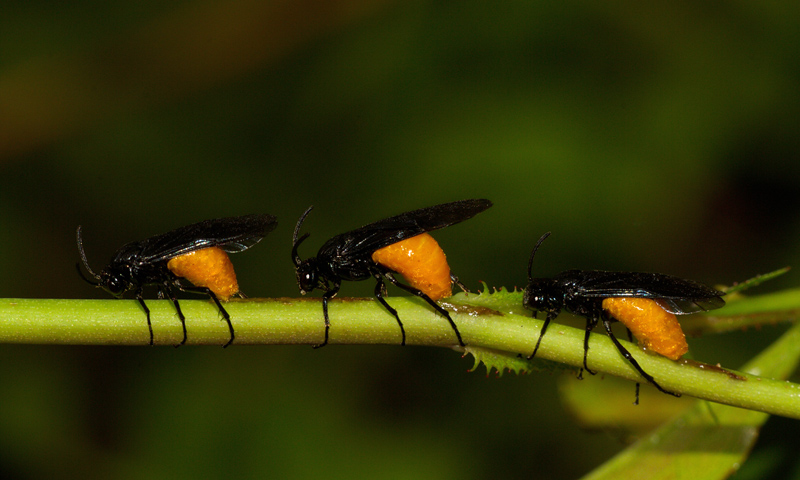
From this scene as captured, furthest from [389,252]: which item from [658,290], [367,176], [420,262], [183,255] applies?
[367,176]

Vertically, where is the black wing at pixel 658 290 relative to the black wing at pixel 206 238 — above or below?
below

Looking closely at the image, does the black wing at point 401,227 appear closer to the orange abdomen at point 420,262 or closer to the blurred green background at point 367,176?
the orange abdomen at point 420,262

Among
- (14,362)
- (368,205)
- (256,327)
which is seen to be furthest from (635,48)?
(14,362)

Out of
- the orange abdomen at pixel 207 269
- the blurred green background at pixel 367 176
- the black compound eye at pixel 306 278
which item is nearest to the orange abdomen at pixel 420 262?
the black compound eye at pixel 306 278

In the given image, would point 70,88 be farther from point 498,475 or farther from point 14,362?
point 498,475

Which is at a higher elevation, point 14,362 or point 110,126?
point 110,126

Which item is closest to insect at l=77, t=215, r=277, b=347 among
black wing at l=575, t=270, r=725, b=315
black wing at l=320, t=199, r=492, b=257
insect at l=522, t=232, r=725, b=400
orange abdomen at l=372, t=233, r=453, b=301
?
black wing at l=320, t=199, r=492, b=257

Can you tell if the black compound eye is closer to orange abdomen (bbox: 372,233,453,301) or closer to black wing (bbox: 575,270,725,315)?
orange abdomen (bbox: 372,233,453,301)
